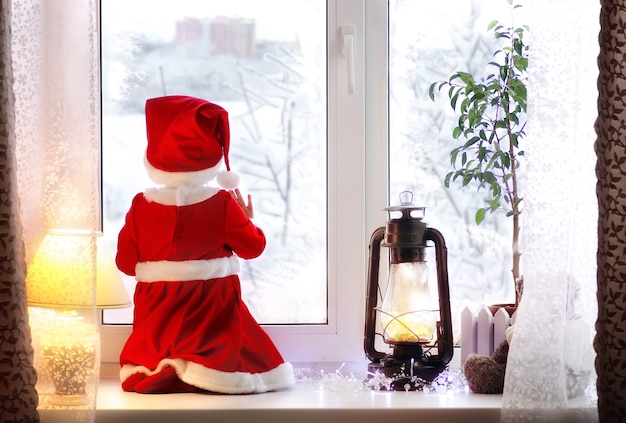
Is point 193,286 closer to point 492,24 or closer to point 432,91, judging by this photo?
point 432,91

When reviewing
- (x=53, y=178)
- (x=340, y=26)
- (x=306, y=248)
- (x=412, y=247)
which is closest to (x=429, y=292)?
(x=412, y=247)

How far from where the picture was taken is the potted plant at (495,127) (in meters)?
2.25

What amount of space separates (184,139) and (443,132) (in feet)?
2.44

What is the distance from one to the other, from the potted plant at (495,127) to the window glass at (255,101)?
1.23 ft

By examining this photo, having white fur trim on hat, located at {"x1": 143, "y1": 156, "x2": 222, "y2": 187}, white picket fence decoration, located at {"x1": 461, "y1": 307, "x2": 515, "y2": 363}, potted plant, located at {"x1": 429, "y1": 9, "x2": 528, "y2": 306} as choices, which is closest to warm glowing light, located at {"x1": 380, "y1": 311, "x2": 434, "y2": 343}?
white picket fence decoration, located at {"x1": 461, "y1": 307, "x2": 515, "y2": 363}

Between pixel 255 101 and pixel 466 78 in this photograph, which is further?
pixel 255 101

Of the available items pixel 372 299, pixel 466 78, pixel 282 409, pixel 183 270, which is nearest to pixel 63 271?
pixel 183 270

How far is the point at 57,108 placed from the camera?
6.02 feet

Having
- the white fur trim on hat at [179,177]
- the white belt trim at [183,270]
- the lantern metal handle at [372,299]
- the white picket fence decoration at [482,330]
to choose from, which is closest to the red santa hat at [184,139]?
the white fur trim on hat at [179,177]

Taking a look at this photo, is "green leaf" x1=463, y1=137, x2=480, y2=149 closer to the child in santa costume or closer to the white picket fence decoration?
the white picket fence decoration

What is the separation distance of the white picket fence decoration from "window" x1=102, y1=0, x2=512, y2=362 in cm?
16

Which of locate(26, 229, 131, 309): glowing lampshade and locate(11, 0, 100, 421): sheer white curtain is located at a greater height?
locate(11, 0, 100, 421): sheer white curtain

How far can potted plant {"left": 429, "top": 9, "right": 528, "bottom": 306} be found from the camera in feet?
7.37

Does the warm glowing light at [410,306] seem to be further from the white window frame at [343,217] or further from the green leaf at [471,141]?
the green leaf at [471,141]
